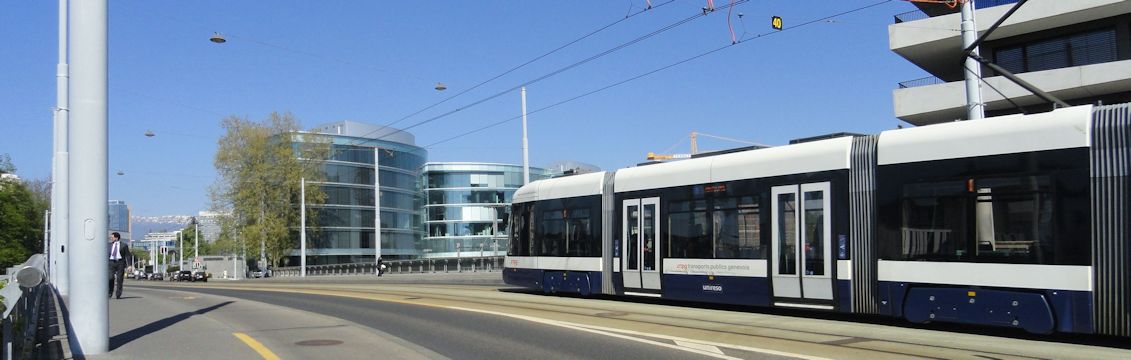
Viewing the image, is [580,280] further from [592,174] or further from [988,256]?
[988,256]

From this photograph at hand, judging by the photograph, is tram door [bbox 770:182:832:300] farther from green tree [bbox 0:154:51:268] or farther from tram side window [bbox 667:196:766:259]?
green tree [bbox 0:154:51:268]

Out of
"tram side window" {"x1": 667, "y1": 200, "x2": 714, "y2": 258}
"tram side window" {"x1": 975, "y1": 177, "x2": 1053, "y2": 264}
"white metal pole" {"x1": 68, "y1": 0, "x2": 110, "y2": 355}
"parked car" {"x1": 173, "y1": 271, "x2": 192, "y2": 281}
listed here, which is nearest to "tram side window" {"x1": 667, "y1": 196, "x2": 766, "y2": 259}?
"tram side window" {"x1": 667, "y1": 200, "x2": 714, "y2": 258}

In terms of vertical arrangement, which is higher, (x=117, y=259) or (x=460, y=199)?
(x=460, y=199)

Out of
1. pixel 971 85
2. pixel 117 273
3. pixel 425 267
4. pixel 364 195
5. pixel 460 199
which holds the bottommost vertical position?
pixel 425 267

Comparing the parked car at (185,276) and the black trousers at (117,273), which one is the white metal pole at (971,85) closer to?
the black trousers at (117,273)

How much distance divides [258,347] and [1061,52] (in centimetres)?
3241

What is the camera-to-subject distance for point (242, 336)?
11328 mm

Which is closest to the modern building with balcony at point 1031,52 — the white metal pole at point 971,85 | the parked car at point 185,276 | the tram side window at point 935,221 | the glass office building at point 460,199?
the white metal pole at point 971,85

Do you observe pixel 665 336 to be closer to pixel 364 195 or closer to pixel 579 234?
pixel 579 234

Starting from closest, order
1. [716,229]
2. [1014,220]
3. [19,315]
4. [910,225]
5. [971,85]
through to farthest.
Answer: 1. [19,315]
2. [1014,220]
3. [910,225]
4. [716,229]
5. [971,85]

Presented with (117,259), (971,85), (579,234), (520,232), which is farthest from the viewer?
(520,232)

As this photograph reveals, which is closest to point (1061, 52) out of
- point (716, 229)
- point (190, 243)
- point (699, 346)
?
point (716, 229)

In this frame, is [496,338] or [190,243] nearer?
[496,338]

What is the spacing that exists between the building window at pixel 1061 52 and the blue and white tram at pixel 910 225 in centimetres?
2313
